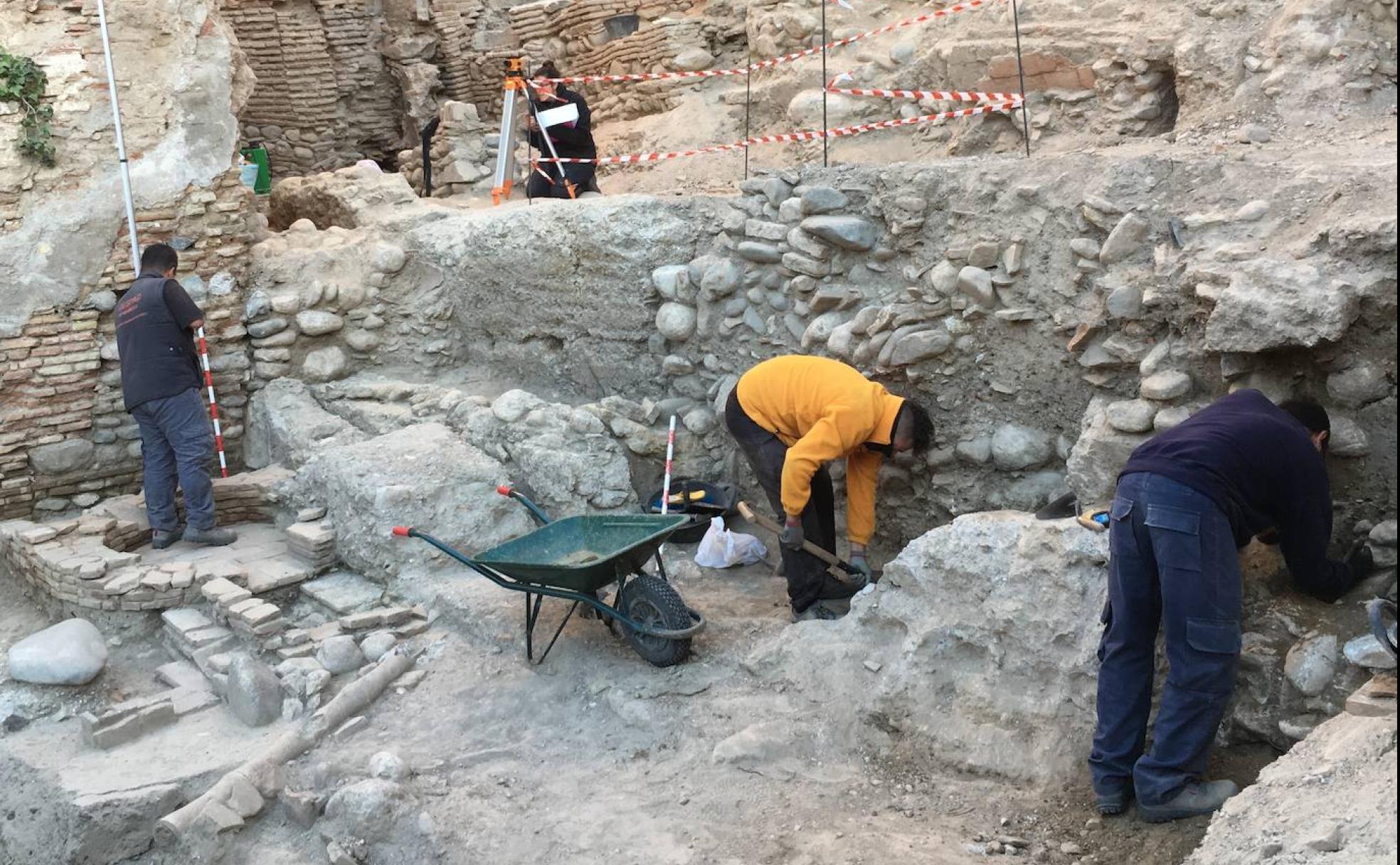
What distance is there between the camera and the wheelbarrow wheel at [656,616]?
5801 millimetres

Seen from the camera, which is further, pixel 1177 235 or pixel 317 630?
pixel 317 630

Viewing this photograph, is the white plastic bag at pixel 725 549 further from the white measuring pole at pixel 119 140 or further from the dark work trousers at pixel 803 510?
the white measuring pole at pixel 119 140

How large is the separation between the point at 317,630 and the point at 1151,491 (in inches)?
159

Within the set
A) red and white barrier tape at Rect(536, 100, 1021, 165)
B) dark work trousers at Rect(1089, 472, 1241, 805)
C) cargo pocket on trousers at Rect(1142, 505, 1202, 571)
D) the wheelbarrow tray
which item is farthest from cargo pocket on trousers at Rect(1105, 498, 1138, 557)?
red and white barrier tape at Rect(536, 100, 1021, 165)

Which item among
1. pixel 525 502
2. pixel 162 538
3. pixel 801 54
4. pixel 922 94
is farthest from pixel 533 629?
pixel 801 54

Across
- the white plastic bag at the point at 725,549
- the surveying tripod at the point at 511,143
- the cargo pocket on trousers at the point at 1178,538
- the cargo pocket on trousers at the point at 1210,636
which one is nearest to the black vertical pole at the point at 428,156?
the surveying tripod at the point at 511,143

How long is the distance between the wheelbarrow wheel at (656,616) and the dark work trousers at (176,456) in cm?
300

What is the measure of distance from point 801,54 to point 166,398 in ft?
17.2

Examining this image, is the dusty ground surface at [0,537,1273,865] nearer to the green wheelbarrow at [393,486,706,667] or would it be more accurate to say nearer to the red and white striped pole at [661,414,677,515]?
the green wheelbarrow at [393,486,706,667]

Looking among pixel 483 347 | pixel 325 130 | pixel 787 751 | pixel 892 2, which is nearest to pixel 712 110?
pixel 892 2

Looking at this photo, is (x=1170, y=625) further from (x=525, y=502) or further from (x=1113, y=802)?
(x=525, y=502)

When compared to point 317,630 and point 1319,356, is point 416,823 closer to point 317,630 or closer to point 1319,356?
point 317,630

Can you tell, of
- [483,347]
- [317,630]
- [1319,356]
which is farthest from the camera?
[483,347]

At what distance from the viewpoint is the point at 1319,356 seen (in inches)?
194
